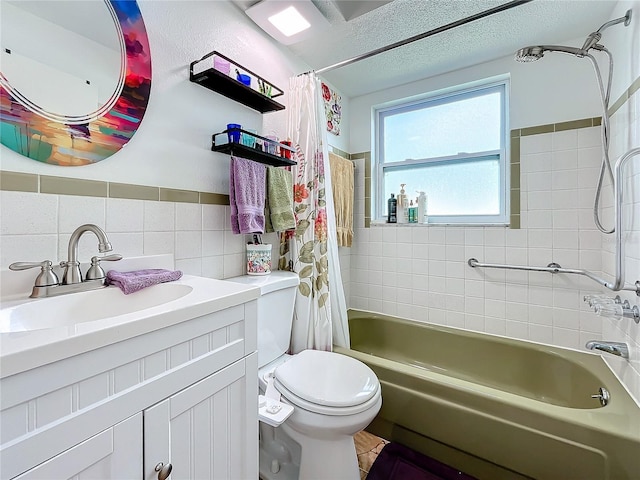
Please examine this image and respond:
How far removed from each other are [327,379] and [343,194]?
4.48ft

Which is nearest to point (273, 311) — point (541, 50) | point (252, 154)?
point (252, 154)

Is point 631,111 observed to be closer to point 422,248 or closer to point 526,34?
point 526,34

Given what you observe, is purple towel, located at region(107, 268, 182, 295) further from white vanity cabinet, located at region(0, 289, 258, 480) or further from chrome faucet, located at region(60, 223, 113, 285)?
white vanity cabinet, located at region(0, 289, 258, 480)

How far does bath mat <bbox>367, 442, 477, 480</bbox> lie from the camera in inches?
53.3

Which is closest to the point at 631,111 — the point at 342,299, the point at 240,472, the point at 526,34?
the point at 526,34

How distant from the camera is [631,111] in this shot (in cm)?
131

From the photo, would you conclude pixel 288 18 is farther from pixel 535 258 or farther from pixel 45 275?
pixel 535 258

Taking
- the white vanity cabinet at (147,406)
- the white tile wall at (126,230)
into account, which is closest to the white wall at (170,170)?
the white tile wall at (126,230)

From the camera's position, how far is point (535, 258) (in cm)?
187

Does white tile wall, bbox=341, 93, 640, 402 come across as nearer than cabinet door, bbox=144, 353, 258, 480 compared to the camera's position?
No

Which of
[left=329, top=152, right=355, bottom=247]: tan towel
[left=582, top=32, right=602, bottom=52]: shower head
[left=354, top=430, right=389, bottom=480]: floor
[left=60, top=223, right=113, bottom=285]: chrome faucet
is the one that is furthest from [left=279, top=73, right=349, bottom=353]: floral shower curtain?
[left=582, top=32, right=602, bottom=52]: shower head

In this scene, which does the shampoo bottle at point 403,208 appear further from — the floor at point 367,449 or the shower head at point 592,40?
the floor at point 367,449

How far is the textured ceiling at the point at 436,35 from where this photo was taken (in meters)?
1.54

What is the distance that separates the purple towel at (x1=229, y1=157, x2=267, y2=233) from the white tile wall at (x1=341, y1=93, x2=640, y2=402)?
1.28 meters
